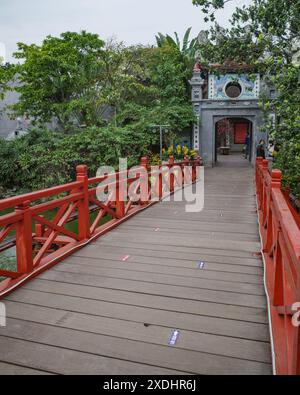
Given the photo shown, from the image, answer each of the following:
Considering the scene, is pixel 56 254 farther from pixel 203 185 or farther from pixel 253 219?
pixel 203 185

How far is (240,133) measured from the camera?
3053 centimetres

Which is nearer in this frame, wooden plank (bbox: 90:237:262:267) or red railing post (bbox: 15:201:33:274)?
red railing post (bbox: 15:201:33:274)

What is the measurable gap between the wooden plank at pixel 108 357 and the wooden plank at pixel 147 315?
1.03 ft

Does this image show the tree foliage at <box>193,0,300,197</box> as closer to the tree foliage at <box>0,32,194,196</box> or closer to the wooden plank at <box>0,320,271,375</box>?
the wooden plank at <box>0,320,271,375</box>

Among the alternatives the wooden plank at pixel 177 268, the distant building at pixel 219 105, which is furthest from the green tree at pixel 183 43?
the wooden plank at pixel 177 268

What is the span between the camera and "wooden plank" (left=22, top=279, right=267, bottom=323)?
9.79 ft

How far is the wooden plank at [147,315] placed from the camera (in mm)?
2727

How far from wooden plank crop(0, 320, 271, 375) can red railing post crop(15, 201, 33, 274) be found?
43.7 inches

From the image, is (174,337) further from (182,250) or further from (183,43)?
(183,43)

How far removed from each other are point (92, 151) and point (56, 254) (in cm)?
1002

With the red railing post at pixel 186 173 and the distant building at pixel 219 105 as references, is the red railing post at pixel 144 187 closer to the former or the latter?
the red railing post at pixel 186 173

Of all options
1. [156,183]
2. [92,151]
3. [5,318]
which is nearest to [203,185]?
[156,183]

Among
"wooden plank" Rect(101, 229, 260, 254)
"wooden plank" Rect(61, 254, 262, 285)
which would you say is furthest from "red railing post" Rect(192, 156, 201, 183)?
"wooden plank" Rect(61, 254, 262, 285)

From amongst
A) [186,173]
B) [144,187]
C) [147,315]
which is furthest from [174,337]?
[186,173]
